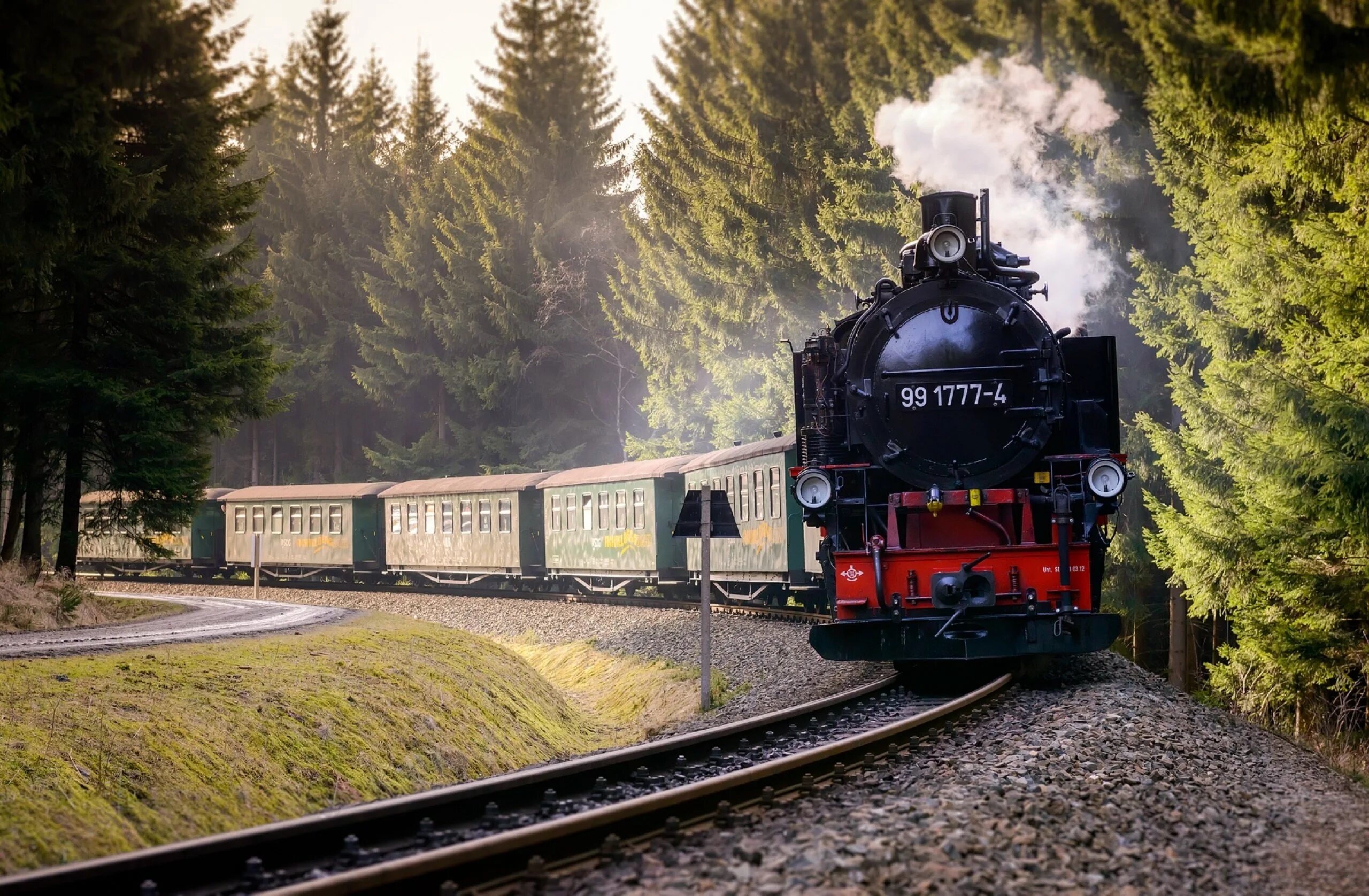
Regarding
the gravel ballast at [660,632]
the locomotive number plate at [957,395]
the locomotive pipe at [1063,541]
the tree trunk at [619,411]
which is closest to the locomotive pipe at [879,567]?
the locomotive number plate at [957,395]

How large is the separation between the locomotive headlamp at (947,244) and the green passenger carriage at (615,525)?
13214mm

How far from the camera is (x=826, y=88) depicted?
→ 1037 inches

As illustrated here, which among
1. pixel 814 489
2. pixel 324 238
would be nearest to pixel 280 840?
pixel 814 489

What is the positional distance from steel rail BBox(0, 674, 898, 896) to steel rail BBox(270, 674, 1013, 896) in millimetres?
299

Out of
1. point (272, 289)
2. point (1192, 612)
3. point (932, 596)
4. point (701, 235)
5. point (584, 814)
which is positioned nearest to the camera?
point (584, 814)

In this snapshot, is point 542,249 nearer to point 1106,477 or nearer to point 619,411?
point 619,411

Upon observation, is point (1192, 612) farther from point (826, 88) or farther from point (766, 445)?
point (826, 88)

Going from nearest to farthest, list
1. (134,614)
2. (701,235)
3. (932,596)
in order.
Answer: (932,596), (134,614), (701,235)

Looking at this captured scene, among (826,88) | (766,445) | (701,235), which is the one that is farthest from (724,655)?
(701,235)

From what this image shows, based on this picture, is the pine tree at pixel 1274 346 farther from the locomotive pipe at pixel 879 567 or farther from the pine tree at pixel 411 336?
the pine tree at pixel 411 336

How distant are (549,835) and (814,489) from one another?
5.56 metres

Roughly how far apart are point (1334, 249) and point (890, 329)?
381cm

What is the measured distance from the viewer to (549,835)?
4.52 meters

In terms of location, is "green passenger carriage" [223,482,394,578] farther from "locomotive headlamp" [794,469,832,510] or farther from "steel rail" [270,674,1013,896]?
"steel rail" [270,674,1013,896]
